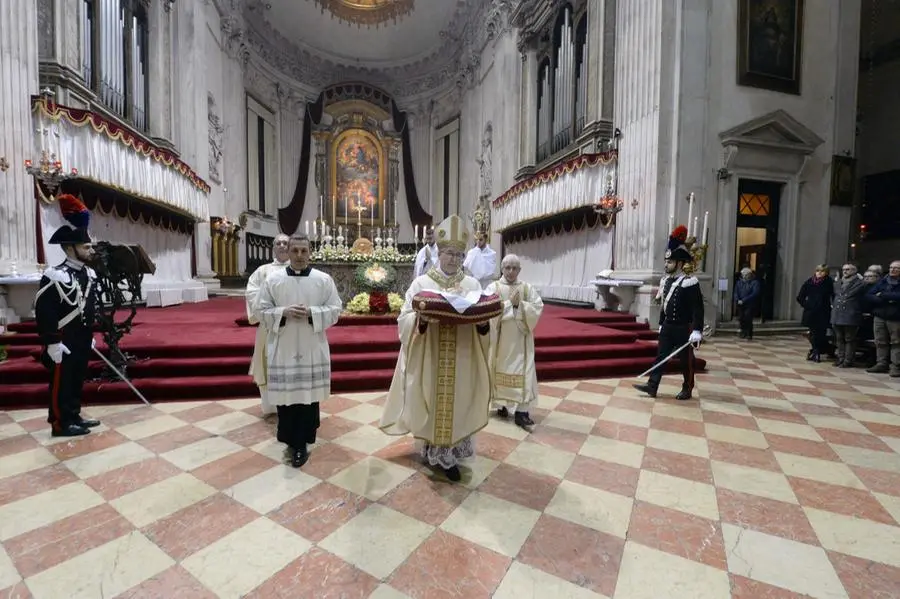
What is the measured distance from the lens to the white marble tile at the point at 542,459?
9.77ft

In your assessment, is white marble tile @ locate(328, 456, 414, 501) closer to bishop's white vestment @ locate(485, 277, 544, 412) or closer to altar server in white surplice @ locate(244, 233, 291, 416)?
bishop's white vestment @ locate(485, 277, 544, 412)

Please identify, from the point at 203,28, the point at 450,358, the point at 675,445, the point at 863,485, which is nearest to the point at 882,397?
the point at 863,485

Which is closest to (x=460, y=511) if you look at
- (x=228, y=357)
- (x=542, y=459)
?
(x=542, y=459)

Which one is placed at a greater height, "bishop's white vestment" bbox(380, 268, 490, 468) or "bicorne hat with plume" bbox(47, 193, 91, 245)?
"bicorne hat with plume" bbox(47, 193, 91, 245)

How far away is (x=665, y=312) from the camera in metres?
4.99

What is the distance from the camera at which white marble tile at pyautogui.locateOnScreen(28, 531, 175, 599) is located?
5.85ft

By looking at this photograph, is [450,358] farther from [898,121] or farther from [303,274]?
[898,121]

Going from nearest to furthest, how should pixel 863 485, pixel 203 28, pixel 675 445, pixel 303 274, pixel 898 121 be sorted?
pixel 863 485 → pixel 303 274 → pixel 675 445 → pixel 203 28 → pixel 898 121

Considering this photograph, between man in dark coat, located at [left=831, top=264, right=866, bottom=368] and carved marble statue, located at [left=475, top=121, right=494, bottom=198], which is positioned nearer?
man in dark coat, located at [left=831, top=264, right=866, bottom=368]

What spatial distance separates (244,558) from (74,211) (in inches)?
135

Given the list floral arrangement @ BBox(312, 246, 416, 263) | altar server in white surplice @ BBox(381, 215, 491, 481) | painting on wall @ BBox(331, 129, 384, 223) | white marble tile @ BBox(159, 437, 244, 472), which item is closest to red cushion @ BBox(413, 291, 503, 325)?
altar server in white surplice @ BBox(381, 215, 491, 481)

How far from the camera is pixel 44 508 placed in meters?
2.38

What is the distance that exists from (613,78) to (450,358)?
894cm

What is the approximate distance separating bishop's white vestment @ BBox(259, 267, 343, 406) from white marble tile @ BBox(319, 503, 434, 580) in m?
1.01
